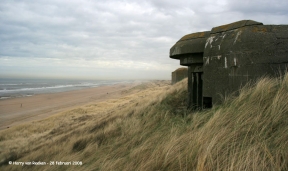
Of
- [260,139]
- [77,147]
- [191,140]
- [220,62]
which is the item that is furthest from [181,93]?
[260,139]

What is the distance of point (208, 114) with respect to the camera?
2.87 metres

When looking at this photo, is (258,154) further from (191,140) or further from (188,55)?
(188,55)

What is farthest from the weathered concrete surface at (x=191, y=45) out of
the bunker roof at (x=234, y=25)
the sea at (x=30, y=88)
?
the sea at (x=30, y=88)

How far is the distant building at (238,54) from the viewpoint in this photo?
257 cm

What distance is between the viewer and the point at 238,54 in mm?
Answer: 2754

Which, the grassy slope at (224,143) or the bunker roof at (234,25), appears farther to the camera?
the bunker roof at (234,25)

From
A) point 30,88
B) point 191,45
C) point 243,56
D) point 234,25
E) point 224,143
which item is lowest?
point 30,88

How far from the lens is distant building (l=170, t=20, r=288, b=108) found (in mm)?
2572

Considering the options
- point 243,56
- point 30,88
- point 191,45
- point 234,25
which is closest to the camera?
point 243,56

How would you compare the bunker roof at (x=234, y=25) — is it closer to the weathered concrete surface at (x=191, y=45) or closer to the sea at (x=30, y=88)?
the weathered concrete surface at (x=191, y=45)

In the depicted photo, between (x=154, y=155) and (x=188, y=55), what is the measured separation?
225 centimetres

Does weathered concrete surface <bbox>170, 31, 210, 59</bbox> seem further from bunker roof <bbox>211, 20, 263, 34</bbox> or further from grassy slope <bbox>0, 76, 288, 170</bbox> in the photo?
grassy slope <bbox>0, 76, 288, 170</bbox>

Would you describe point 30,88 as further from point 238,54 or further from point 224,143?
point 224,143

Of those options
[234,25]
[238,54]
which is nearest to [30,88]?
[234,25]
